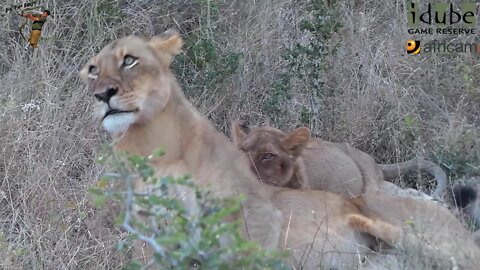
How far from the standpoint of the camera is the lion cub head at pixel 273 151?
5566 millimetres

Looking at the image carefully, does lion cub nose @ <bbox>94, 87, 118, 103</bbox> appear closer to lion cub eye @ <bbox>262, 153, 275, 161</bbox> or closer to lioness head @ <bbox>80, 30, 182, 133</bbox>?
lioness head @ <bbox>80, 30, 182, 133</bbox>

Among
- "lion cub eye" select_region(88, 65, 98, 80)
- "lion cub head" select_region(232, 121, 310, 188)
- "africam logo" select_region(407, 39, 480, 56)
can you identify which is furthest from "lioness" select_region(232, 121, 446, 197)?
"africam logo" select_region(407, 39, 480, 56)

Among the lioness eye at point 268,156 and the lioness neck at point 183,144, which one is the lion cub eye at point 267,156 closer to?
the lioness eye at point 268,156

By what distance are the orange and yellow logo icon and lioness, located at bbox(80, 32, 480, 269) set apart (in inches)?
117

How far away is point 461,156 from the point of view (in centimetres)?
604

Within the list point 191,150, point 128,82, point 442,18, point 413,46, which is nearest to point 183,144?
point 191,150

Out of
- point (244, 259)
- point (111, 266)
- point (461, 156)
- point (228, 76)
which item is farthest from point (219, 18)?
point (244, 259)

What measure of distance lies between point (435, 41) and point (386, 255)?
338cm

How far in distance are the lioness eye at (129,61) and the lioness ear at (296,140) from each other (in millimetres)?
1580

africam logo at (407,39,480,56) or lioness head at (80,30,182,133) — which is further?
africam logo at (407,39,480,56)

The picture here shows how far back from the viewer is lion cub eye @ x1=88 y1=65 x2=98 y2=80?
14.6ft

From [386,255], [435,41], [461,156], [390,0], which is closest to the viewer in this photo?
[386,255]

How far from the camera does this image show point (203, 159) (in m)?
4.36

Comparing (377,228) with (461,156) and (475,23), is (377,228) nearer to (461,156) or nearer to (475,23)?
(461,156)
